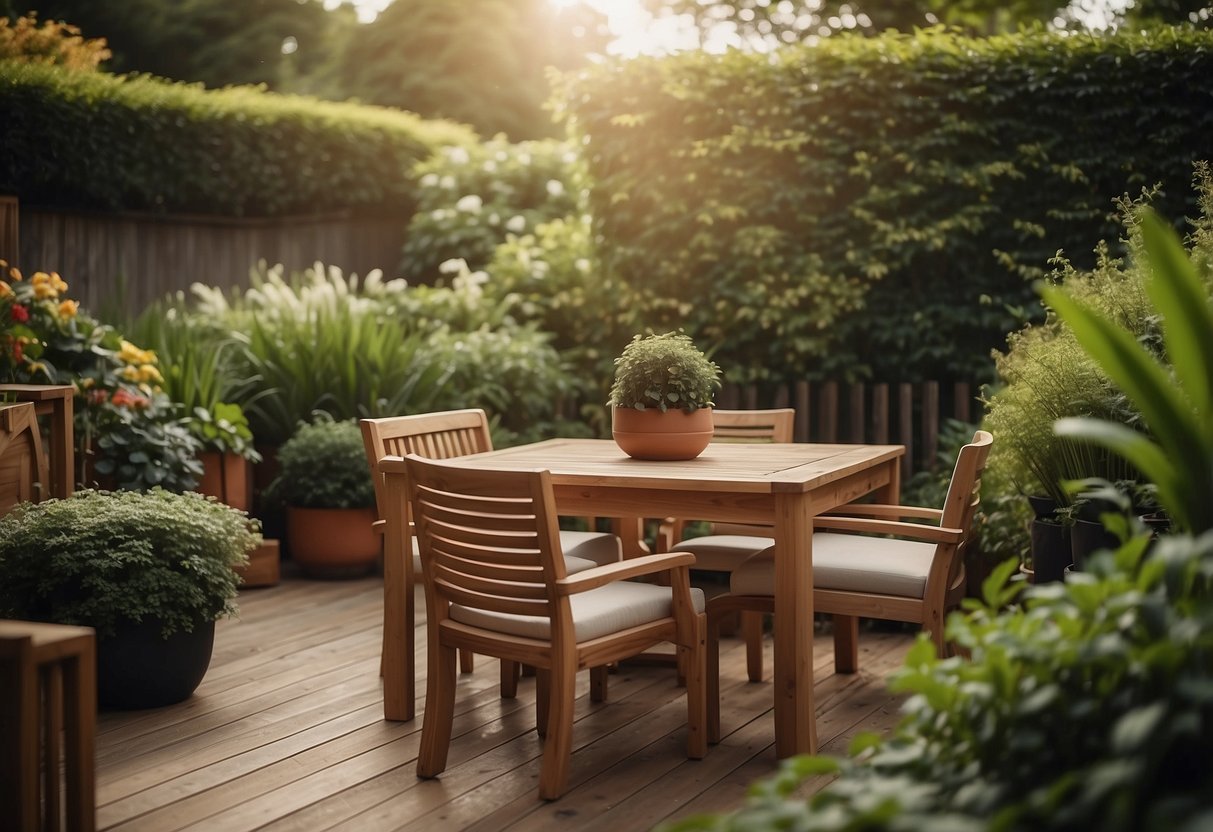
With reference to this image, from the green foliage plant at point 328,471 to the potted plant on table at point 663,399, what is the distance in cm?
241

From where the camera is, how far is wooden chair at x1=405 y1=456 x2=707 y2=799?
2.83m

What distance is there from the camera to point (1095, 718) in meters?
1.56

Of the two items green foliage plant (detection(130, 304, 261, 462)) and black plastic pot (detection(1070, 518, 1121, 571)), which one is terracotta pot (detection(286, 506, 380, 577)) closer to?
green foliage plant (detection(130, 304, 261, 462))

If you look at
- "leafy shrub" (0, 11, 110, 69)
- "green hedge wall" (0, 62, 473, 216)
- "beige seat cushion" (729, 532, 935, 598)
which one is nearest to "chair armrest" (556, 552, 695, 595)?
"beige seat cushion" (729, 532, 935, 598)

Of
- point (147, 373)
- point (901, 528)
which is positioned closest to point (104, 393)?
point (147, 373)

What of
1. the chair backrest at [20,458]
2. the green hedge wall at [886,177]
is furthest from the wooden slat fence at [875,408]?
the chair backrest at [20,458]

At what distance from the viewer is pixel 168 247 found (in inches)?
308

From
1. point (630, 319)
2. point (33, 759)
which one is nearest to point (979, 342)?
point (630, 319)

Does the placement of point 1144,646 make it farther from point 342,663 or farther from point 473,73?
point 473,73

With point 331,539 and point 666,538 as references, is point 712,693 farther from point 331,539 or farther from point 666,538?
point 331,539

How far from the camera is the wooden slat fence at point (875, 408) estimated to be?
19.1 ft

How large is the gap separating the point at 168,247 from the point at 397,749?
5.55 metres

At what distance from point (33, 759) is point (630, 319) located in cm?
462

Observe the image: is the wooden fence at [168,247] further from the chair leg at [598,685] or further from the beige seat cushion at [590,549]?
the chair leg at [598,685]
